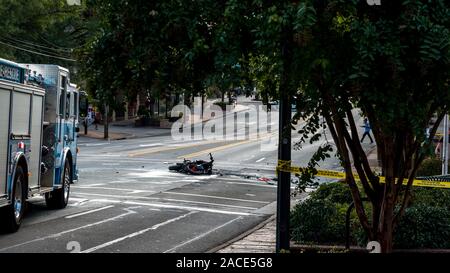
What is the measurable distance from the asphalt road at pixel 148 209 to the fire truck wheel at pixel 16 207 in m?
0.20

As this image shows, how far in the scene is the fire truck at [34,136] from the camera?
13555mm

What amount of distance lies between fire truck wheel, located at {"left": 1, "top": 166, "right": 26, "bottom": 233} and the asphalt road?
0.20 metres

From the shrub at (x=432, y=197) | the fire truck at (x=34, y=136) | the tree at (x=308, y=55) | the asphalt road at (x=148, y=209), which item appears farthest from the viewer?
the shrub at (x=432, y=197)

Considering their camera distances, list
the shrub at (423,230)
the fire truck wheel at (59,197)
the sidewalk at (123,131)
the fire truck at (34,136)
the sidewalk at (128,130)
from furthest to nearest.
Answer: the sidewalk at (128,130) < the sidewalk at (123,131) < the fire truck wheel at (59,197) < the fire truck at (34,136) < the shrub at (423,230)

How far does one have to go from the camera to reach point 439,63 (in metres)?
6.55

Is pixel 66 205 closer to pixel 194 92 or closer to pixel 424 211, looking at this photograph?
pixel 424 211

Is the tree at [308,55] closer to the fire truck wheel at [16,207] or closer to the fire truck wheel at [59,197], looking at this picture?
the fire truck wheel at [16,207]

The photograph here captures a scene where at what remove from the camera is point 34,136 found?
1550 centimetres

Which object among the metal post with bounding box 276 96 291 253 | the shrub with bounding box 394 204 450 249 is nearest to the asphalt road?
the shrub with bounding box 394 204 450 249

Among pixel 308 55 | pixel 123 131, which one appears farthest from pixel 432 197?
pixel 123 131

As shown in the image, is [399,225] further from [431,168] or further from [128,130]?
[128,130]

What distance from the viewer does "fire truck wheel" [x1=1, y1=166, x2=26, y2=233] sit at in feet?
45.3

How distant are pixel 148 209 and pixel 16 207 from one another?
14.0ft

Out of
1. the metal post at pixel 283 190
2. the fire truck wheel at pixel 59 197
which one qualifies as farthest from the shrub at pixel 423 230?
the fire truck wheel at pixel 59 197
